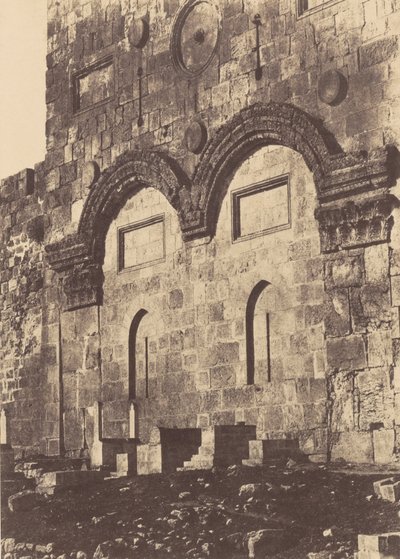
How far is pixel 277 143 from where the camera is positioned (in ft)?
46.8

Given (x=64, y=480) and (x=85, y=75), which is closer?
(x=64, y=480)

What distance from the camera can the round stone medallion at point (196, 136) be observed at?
15.2 meters

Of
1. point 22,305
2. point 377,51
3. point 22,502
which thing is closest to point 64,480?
point 22,502

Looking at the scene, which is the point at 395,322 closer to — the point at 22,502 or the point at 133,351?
the point at 133,351

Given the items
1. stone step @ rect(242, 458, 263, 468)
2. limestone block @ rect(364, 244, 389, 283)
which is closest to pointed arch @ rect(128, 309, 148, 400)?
stone step @ rect(242, 458, 263, 468)

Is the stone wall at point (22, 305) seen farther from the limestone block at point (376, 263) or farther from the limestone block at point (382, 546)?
the limestone block at point (382, 546)

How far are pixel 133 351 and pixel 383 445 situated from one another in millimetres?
5078

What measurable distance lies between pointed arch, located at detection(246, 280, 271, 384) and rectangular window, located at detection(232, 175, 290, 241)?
2.34ft

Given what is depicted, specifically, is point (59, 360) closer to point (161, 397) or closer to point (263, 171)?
point (161, 397)

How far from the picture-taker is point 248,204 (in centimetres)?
1469

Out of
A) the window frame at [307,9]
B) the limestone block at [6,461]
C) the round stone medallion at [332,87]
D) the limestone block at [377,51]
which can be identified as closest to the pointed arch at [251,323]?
the round stone medallion at [332,87]

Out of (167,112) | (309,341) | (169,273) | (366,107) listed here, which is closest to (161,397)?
(169,273)

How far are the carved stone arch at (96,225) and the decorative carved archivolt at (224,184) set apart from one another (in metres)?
0.01

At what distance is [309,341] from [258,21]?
176 inches
